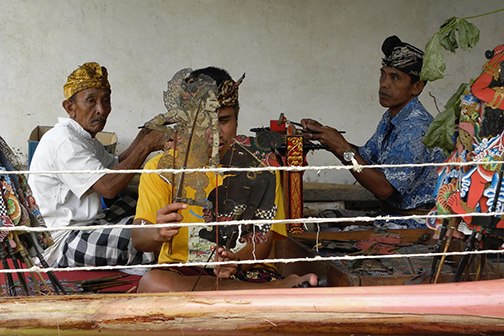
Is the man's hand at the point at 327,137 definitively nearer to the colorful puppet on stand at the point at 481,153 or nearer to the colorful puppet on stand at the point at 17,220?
the colorful puppet on stand at the point at 481,153

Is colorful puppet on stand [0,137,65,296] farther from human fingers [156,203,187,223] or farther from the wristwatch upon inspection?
the wristwatch

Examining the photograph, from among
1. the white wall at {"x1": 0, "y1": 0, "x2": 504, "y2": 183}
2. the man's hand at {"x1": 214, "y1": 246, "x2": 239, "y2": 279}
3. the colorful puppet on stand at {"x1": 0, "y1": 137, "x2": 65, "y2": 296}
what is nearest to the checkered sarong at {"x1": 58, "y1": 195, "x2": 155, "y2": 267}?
the man's hand at {"x1": 214, "y1": 246, "x2": 239, "y2": 279}

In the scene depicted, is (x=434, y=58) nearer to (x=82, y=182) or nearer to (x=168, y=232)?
(x=168, y=232)

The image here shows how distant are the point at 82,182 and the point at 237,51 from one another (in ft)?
7.59

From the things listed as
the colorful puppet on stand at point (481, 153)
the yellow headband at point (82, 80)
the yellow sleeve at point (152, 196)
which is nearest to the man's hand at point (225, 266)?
the yellow sleeve at point (152, 196)

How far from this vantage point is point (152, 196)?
2.76 metres

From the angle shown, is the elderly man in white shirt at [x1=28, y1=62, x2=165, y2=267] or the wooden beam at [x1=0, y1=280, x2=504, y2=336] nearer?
the wooden beam at [x1=0, y1=280, x2=504, y2=336]

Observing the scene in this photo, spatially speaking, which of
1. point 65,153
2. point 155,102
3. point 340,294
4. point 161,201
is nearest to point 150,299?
point 340,294

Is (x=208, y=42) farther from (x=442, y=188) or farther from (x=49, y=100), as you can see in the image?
(x=442, y=188)

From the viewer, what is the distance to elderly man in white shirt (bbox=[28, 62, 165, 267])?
3.44 m

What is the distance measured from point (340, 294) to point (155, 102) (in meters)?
3.64

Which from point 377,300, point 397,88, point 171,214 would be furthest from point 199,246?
point 397,88

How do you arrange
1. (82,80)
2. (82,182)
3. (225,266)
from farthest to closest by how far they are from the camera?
1. (82,80)
2. (82,182)
3. (225,266)

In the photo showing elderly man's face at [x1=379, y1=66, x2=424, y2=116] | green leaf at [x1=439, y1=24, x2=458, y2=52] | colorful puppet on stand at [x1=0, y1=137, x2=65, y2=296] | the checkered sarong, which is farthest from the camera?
elderly man's face at [x1=379, y1=66, x2=424, y2=116]
